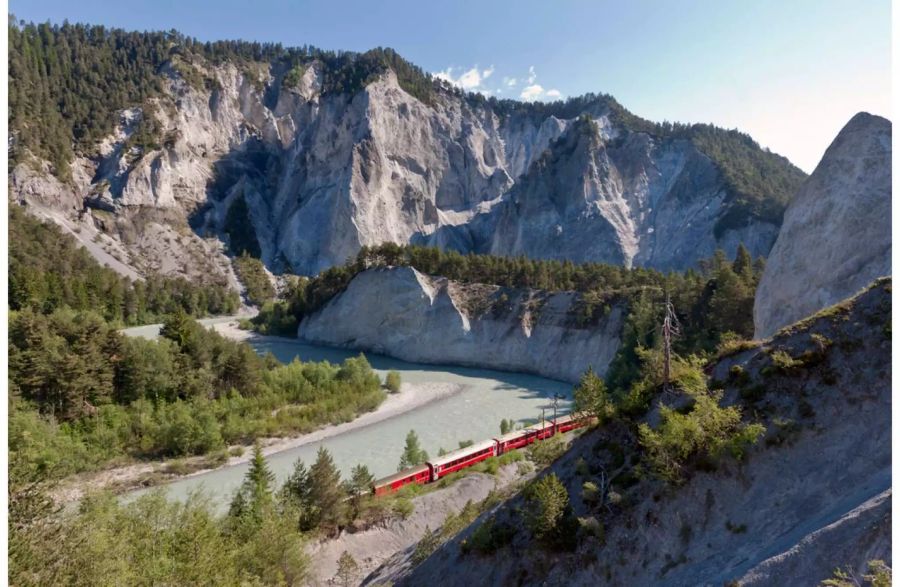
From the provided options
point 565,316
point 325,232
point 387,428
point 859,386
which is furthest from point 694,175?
point 859,386

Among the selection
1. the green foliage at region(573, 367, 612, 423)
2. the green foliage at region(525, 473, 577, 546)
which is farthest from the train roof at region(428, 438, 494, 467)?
the green foliage at region(525, 473, 577, 546)

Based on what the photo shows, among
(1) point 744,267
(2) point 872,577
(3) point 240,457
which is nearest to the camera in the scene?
(2) point 872,577

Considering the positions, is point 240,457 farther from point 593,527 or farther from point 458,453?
point 593,527

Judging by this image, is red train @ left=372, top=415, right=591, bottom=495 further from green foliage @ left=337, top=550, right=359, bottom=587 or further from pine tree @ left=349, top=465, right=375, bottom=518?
green foliage @ left=337, top=550, right=359, bottom=587

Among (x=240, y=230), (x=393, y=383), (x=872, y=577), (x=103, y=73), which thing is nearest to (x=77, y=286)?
(x=393, y=383)

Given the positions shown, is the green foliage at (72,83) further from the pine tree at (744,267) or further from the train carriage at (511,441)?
the pine tree at (744,267)

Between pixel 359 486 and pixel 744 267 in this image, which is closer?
pixel 359 486
